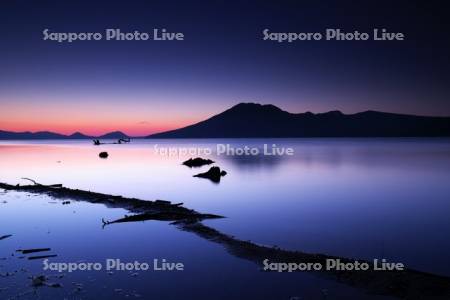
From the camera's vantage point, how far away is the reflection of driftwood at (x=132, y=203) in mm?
22344

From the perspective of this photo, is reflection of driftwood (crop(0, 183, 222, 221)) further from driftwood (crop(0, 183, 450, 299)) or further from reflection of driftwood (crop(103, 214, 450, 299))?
reflection of driftwood (crop(103, 214, 450, 299))

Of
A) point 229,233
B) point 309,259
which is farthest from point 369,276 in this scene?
point 229,233

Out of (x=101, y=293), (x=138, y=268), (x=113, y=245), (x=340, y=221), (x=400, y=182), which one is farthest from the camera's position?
(x=400, y=182)

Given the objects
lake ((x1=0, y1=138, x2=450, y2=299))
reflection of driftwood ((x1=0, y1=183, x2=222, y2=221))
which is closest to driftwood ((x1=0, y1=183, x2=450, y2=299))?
reflection of driftwood ((x1=0, y1=183, x2=222, y2=221))

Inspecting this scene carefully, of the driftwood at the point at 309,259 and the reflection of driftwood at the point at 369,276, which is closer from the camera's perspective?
the reflection of driftwood at the point at 369,276

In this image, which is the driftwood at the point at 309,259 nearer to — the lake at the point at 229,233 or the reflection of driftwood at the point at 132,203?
the reflection of driftwood at the point at 132,203

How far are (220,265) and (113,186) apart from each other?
2754cm

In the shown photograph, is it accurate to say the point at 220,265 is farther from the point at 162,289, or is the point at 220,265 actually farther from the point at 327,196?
the point at 327,196

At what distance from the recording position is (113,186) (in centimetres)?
3912

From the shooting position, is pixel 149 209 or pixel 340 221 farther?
pixel 149 209

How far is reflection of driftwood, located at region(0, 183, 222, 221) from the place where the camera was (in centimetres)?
2234

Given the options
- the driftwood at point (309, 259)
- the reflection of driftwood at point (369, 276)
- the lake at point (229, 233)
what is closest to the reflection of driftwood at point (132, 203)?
the driftwood at point (309, 259)

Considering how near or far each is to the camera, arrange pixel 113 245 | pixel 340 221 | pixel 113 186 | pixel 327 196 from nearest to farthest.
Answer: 1. pixel 113 245
2. pixel 340 221
3. pixel 327 196
4. pixel 113 186

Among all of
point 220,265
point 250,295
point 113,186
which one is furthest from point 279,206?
point 113,186
